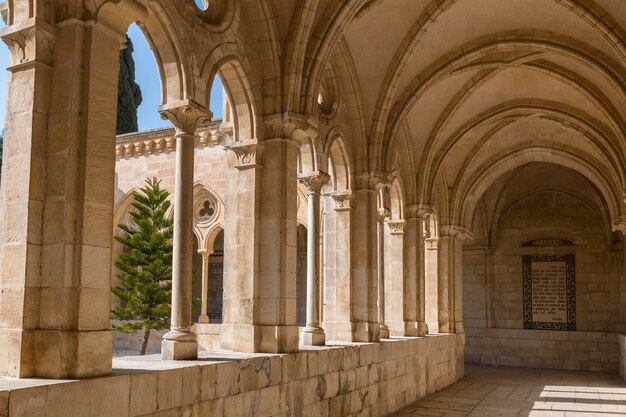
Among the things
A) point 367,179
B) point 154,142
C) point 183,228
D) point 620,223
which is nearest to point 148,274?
point 154,142

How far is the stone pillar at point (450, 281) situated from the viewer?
1387cm

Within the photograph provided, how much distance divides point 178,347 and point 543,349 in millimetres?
15121

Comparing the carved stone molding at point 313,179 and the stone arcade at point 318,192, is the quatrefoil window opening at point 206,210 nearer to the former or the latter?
the stone arcade at point 318,192

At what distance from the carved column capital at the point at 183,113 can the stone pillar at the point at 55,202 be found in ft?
4.29

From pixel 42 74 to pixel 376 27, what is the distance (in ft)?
18.6

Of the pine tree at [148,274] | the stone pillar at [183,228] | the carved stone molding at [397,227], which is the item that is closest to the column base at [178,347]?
the stone pillar at [183,228]

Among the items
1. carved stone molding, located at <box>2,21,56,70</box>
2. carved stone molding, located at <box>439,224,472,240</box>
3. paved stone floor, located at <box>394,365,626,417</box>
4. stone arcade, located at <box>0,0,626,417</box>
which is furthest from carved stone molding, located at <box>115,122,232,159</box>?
carved stone molding, located at <box>2,21,56,70</box>

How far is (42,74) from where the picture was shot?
166 inches

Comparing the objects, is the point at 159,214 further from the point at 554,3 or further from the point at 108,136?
the point at 108,136

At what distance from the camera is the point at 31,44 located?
13.8 feet

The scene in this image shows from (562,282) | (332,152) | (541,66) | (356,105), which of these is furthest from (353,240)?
(562,282)

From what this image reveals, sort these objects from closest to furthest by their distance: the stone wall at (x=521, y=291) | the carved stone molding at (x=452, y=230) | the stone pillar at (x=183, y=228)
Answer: the stone pillar at (x=183, y=228) → the carved stone molding at (x=452, y=230) → the stone wall at (x=521, y=291)

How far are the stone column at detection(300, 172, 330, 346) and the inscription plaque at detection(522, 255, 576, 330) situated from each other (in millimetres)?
12402

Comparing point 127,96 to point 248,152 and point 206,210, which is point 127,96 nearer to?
point 206,210
